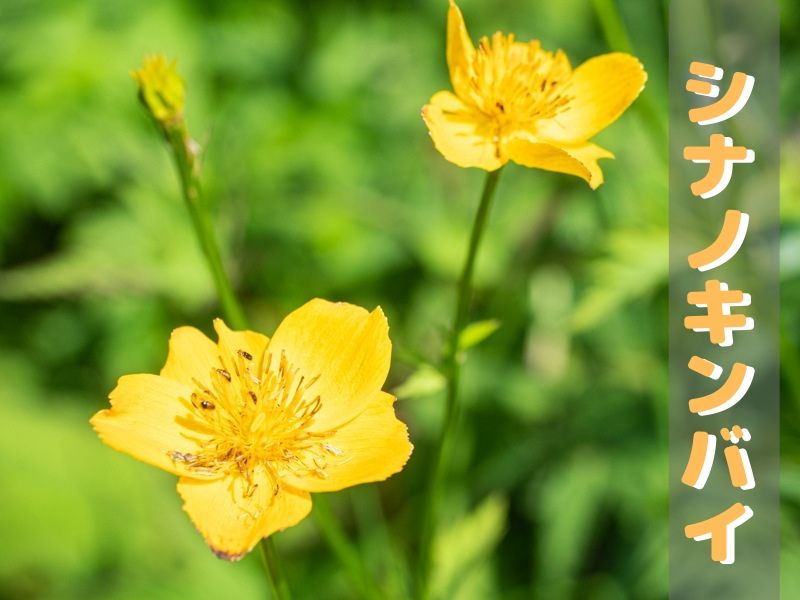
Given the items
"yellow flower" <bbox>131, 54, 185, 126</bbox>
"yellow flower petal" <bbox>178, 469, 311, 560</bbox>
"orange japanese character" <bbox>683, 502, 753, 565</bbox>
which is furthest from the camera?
"orange japanese character" <bbox>683, 502, 753, 565</bbox>

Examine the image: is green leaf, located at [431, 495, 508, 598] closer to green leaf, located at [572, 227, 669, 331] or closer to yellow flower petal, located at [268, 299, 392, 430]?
green leaf, located at [572, 227, 669, 331]

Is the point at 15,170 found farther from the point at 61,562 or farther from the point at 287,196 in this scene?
the point at 61,562

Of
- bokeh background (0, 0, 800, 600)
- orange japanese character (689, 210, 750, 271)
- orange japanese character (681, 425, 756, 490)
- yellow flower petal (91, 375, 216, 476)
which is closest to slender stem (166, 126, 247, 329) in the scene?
yellow flower petal (91, 375, 216, 476)

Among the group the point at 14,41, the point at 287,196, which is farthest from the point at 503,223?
the point at 14,41

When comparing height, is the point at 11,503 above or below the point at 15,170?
below

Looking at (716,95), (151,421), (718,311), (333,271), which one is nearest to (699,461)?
(718,311)

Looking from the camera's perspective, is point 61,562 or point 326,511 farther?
point 61,562

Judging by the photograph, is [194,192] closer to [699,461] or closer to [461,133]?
[461,133]
